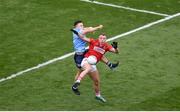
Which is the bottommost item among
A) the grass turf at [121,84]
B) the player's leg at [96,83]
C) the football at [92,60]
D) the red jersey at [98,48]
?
the grass turf at [121,84]

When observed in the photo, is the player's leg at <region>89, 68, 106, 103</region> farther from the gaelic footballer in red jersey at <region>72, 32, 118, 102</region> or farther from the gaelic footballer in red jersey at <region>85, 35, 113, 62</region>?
the gaelic footballer in red jersey at <region>85, 35, 113, 62</region>

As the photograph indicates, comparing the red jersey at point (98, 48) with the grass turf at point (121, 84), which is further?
the grass turf at point (121, 84)

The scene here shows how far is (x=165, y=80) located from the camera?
1938 cm

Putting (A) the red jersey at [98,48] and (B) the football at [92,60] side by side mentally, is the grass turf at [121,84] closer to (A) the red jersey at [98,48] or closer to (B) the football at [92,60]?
(B) the football at [92,60]

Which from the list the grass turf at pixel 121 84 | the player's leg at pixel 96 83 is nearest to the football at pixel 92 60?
the player's leg at pixel 96 83

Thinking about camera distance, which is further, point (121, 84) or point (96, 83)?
point (121, 84)

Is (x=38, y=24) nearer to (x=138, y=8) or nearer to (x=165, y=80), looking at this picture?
(x=138, y=8)

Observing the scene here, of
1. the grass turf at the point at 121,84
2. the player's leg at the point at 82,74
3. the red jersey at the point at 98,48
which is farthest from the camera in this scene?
the grass turf at the point at 121,84

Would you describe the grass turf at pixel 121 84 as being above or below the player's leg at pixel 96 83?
below

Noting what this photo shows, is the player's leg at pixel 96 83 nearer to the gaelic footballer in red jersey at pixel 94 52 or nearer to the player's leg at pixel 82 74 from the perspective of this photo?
the gaelic footballer in red jersey at pixel 94 52

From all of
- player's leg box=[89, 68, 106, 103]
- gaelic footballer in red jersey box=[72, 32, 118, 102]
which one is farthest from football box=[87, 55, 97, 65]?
player's leg box=[89, 68, 106, 103]

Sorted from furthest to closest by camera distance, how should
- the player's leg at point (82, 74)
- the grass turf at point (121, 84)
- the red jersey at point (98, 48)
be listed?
1. the grass turf at point (121, 84)
2. the red jersey at point (98, 48)
3. the player's leg at point (82, 74)

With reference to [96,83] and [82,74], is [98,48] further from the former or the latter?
[96,83]

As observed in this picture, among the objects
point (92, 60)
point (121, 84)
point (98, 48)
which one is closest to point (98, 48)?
point (98, 48)
